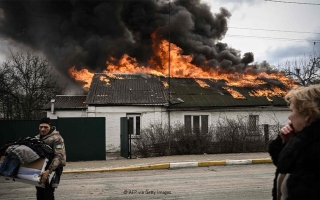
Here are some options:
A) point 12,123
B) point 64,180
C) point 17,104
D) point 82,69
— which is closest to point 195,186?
point 64,180

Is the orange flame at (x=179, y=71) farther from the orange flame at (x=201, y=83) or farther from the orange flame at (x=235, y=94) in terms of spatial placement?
the orange flame at (x=235, y=94)

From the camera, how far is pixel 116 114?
65.9ft

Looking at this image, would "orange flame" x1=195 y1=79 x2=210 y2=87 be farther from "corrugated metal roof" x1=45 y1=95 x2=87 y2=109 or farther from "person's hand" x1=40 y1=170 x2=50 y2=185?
"person's hand" x1=40 y1=170 x2=50 y2=185

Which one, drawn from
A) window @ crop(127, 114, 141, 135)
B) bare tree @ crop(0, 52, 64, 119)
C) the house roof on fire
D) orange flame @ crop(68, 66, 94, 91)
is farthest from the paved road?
bare tree @ crop(0, 52, 64, 119)

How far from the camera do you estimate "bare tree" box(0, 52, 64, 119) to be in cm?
2980

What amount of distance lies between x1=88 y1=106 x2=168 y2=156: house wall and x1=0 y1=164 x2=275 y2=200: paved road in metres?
9.60

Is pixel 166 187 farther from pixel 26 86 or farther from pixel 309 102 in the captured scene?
pixel 26 86

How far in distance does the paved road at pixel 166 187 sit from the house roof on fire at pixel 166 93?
408 inches

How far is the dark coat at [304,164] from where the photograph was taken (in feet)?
6.99

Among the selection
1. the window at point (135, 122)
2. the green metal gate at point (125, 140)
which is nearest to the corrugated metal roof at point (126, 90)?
the window at point (135, 122)

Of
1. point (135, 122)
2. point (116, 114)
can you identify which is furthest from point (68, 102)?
point (135, 122)

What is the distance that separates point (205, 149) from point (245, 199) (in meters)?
9.16

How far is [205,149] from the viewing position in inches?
614

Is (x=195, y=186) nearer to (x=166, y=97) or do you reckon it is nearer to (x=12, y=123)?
(x=12, y=123)
